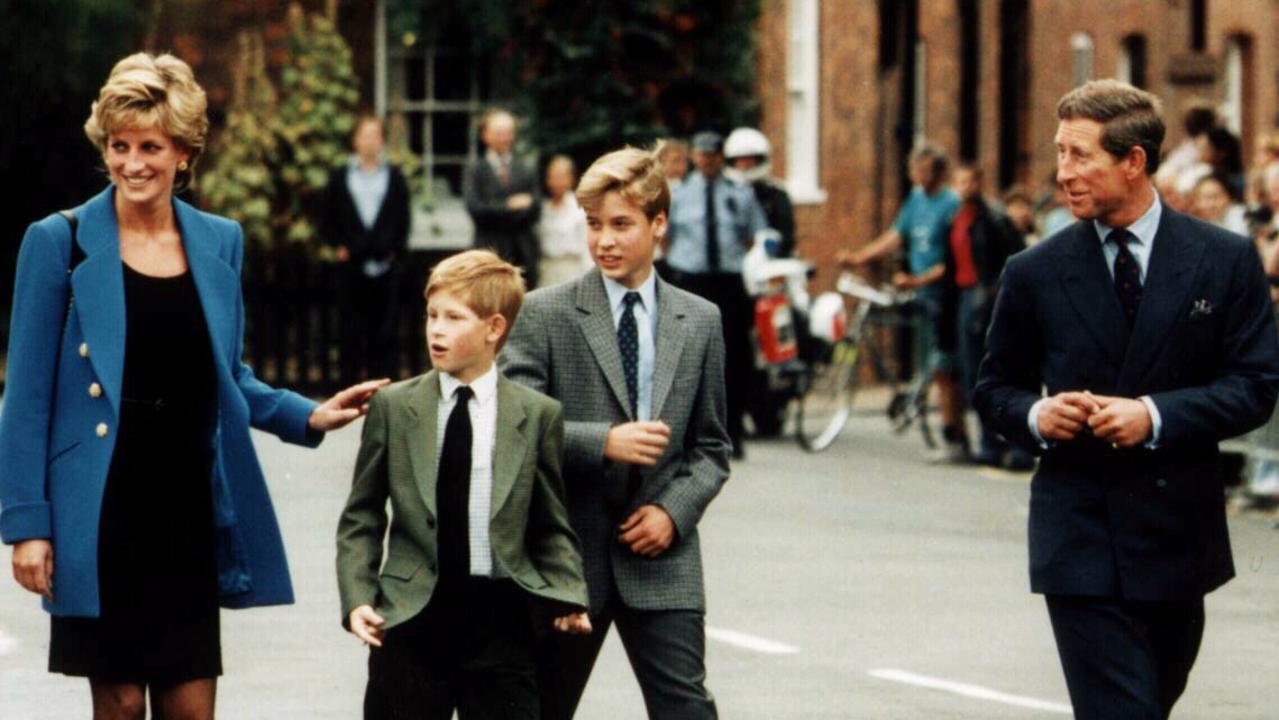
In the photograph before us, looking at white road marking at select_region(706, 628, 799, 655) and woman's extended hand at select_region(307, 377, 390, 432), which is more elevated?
woman's extended hand at select_region(307, 377, 390, 432)

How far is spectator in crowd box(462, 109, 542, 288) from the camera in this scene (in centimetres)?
2027

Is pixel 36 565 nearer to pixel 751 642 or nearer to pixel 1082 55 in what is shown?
pixel 751 642

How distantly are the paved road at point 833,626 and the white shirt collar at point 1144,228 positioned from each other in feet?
9.24

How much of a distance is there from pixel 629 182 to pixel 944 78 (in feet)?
78.8

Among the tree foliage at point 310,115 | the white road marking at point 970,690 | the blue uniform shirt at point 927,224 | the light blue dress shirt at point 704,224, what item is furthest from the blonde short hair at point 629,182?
the tree foliage at point 310,115

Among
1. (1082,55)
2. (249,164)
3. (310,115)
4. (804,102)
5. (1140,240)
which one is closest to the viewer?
(1140,240)

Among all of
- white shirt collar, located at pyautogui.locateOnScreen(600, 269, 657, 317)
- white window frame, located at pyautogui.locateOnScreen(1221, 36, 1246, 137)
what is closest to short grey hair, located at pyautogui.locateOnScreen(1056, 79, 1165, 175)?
white shirt collar, located at pyautogui.locateOnScreen(600, 269, 657, 317)

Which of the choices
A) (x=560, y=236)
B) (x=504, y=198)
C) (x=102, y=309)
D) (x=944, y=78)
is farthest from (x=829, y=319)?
(x=102, y=309)

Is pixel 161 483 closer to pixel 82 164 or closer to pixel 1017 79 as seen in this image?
pixel 82 164

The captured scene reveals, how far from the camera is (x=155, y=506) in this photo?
19.2 feet

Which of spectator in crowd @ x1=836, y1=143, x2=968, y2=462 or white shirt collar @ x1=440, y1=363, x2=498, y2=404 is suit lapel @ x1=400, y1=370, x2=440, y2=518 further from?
spectator in crowd @ x1=836, y1=143, x2=968, y2=462

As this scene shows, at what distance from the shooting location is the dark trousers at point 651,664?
6.29 metres

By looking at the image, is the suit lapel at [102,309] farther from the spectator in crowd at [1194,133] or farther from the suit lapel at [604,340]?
the spectator in crowd at [1194,133]

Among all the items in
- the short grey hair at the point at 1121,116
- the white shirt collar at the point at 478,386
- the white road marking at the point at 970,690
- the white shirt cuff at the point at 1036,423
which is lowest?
the white road marking at the point at 970,690
